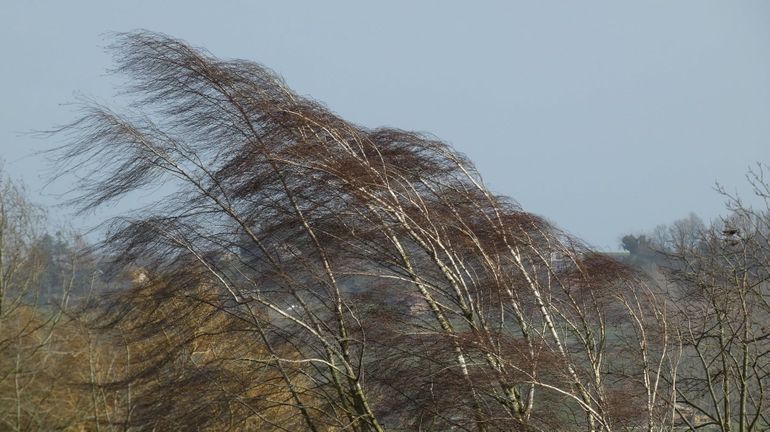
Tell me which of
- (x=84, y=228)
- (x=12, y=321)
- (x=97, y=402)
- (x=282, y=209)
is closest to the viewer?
(x=282, y=209)

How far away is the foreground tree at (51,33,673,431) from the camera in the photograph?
11.2m

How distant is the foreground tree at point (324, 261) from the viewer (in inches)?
439

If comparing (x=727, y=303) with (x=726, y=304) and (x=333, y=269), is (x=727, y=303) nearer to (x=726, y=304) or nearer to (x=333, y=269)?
(x=726, y=304)

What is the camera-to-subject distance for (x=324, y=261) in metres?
11.6

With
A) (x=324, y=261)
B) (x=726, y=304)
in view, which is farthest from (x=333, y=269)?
(x=726, y=304)

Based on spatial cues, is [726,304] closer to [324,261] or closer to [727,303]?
[727,303]

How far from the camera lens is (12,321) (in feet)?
82.0

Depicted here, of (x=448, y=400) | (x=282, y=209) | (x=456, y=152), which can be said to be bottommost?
(x=448, y=400)

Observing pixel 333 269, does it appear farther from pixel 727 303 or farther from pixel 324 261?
pixel 727 303

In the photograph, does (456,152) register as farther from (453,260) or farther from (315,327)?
(315,327)

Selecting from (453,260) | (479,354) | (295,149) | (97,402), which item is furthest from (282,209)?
(97,402)

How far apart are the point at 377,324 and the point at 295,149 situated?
6.74ft

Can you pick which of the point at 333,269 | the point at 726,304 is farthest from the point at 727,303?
the point at 333,269

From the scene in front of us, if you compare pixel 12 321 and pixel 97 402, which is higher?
pixel 12 321
